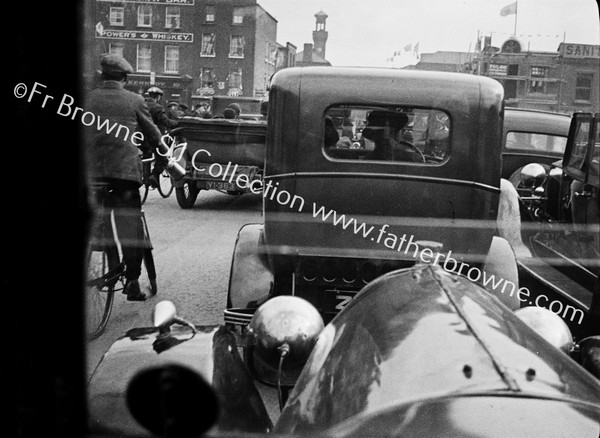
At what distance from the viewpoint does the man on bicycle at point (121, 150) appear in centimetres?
457

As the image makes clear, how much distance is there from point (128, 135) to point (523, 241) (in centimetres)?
357

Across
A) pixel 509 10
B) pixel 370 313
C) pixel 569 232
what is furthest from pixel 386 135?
pixel 569 232

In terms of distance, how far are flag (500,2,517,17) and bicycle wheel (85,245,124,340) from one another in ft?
8.94

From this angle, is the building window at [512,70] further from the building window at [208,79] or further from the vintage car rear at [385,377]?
the building window at [208,79]

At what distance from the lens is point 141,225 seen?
5113mm

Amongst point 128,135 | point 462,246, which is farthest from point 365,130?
point 128,135

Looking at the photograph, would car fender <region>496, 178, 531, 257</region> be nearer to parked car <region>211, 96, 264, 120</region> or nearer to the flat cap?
the flat cap

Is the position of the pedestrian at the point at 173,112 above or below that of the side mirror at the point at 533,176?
above

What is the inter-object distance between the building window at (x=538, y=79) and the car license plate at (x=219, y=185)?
473 cm

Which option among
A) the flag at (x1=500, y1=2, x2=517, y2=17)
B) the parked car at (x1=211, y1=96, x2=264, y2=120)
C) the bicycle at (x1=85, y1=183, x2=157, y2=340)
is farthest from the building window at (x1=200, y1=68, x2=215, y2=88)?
the flag at (x1=500, y1=2, x2=517, y2=17)

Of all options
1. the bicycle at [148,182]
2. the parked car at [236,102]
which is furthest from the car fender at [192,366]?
the parked car at [236,102]

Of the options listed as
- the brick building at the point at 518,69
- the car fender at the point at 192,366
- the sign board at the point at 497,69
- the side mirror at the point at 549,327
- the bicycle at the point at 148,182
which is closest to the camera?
the car fender at the point at 192,366

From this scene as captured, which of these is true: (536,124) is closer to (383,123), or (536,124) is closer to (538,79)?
(538,79)

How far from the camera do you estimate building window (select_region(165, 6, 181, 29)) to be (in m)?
6.03
